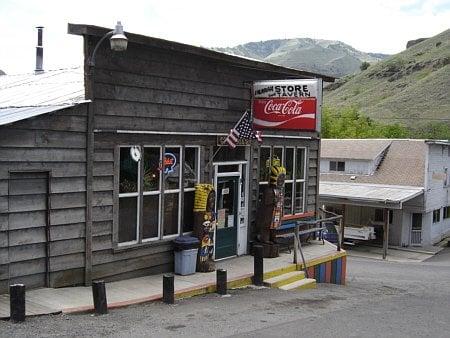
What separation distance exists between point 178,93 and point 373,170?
78.9 feet

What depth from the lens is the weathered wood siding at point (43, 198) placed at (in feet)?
30.0

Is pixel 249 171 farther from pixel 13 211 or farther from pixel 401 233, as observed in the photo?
pixel 401 233

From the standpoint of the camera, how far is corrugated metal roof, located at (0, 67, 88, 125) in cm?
984

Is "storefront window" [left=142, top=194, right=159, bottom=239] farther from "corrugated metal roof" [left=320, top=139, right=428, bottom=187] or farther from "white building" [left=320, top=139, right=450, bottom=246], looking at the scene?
"corrugated metal roof" [left=320, top=139, right=428, bottom=187]

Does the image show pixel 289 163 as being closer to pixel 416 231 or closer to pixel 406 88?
pixel 416 231

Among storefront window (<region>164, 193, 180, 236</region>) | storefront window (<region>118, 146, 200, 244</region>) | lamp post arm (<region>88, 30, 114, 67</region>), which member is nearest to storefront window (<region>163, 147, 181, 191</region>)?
storefront window (<region>118, 146, 200, 244</region>)

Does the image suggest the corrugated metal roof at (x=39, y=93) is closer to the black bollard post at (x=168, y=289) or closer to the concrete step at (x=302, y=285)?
the black bollard post at (x=168, y=289)

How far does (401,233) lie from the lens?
109 feet

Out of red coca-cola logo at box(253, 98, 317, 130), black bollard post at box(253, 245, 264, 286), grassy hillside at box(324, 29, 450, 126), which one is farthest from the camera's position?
grassy hillside at box(324, 29, 450, 126)

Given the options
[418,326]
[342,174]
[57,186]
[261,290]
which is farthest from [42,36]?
[342,174]

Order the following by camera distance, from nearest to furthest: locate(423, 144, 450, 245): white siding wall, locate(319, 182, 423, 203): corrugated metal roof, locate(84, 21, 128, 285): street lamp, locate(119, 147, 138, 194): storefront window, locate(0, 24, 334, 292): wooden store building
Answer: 1. locate(0, 24, 334, 292): wooden store building
2. locate(84, 21, 128, 285): street lamp
3. locate(119, 147, 138, 194): storefront window
4. locate(319, 182, 423, 203): corrugated metal roof
5. locate(423, 144, 450, 245): white siding wall

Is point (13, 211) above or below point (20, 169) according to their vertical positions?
below

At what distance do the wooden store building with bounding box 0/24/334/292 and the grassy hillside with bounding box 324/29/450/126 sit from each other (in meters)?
58.1

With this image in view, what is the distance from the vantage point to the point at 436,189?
3394 cm
